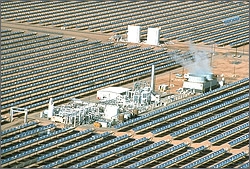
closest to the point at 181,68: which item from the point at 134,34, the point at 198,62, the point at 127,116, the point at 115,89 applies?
the point at 198,62

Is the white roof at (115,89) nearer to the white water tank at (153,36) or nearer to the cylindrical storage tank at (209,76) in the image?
the cylindrical storage tank at (209,76)

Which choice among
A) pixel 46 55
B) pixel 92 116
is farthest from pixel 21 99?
pixel 46 55

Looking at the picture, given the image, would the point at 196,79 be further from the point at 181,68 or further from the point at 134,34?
the point at 134,34

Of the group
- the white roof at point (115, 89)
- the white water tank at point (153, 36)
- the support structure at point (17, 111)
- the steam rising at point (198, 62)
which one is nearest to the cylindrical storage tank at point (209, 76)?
the steam rising at point (198, 62)

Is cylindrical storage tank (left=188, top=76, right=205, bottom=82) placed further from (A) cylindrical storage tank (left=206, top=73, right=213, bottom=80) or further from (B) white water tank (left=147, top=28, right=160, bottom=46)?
(B) white water tank (left=147, top=28, right=160, bottom=46)

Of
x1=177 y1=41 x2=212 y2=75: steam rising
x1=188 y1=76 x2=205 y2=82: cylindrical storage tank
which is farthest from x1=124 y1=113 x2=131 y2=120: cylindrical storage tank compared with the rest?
x1=177 y1=41 x2=212 y2=75: steam rising
